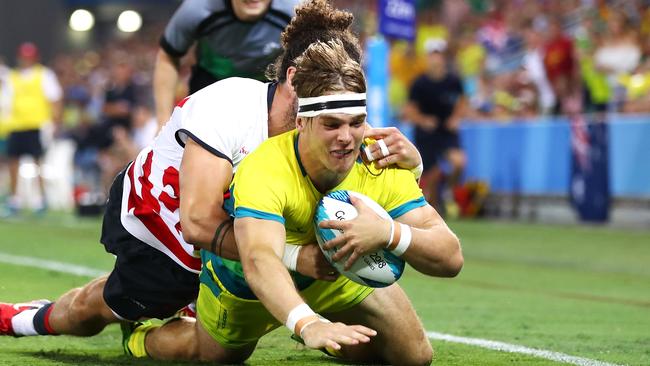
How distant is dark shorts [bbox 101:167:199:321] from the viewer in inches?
226

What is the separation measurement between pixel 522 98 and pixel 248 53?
429 inches

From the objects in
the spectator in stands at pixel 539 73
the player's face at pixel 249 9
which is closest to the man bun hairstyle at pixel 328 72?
the player's face at pixel 249 9

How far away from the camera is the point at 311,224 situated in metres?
4.94

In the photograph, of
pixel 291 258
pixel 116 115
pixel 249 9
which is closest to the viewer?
pixel 291 258

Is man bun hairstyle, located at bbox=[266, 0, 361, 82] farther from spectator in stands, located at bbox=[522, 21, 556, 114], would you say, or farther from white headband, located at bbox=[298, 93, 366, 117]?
spectator in stands, located at bbox=[522, 21, 556, 114]

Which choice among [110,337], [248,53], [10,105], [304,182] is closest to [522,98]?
[10,105]

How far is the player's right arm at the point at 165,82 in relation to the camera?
24.1 ft

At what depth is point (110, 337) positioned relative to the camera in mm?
6559

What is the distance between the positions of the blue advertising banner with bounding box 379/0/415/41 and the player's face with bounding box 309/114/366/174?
8.52m

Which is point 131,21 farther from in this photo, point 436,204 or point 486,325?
point 486,325

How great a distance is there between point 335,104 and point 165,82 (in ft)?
9.68

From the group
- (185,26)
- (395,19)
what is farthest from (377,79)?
(185,26)

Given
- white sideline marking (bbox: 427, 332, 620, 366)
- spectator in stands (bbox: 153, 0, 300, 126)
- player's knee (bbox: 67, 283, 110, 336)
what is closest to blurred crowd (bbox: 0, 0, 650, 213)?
spectator in stands (bbox: 153, 0, 300, 126)

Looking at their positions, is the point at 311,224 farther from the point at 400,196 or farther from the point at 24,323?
the point at 24,323
